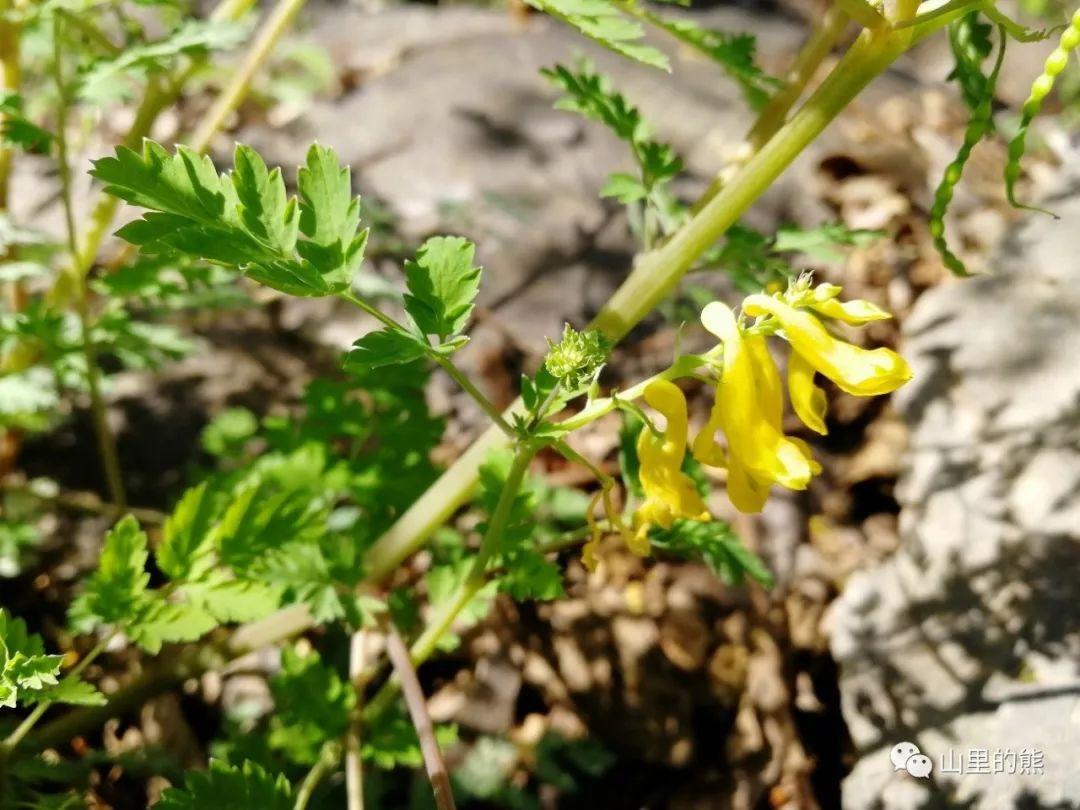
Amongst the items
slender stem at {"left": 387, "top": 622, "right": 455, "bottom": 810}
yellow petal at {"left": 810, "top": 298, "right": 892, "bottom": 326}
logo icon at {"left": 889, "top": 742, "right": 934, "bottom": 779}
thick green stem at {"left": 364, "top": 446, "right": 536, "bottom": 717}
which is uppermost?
thick green stem at {"left": 364, "top": 446, "right": 536, "bottom": 717}

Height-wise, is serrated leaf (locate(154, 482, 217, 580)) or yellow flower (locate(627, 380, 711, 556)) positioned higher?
serrated leaf (locate(154, 482, 217, 580))

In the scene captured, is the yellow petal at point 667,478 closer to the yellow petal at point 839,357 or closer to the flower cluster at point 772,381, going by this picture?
the flower cluster at point 772,381

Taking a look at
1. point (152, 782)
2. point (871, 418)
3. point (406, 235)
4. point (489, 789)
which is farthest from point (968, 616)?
point (406, 235)

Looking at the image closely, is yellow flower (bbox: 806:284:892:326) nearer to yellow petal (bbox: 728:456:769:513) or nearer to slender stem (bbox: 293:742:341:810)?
yellow petal (bbox: 728:456:769:513)

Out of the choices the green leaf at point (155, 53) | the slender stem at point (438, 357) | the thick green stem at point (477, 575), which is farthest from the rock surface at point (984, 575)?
the green leaf at point (155, 53)

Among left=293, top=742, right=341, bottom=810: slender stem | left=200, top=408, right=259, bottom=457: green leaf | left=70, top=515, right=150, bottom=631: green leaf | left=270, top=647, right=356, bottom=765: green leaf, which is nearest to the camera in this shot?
left=70, top=515, right=150, bottom=631: green leaf

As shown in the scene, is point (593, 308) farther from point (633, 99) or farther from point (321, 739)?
point (321, 739)

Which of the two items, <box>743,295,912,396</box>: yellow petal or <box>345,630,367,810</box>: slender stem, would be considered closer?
<box>743,295,912,396</box>: yellow petal

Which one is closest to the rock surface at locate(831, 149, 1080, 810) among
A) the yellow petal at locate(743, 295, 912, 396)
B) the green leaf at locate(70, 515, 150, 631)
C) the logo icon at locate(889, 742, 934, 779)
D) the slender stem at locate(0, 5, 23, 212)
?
the logo icon at locate(889, 742, 934, 779)
